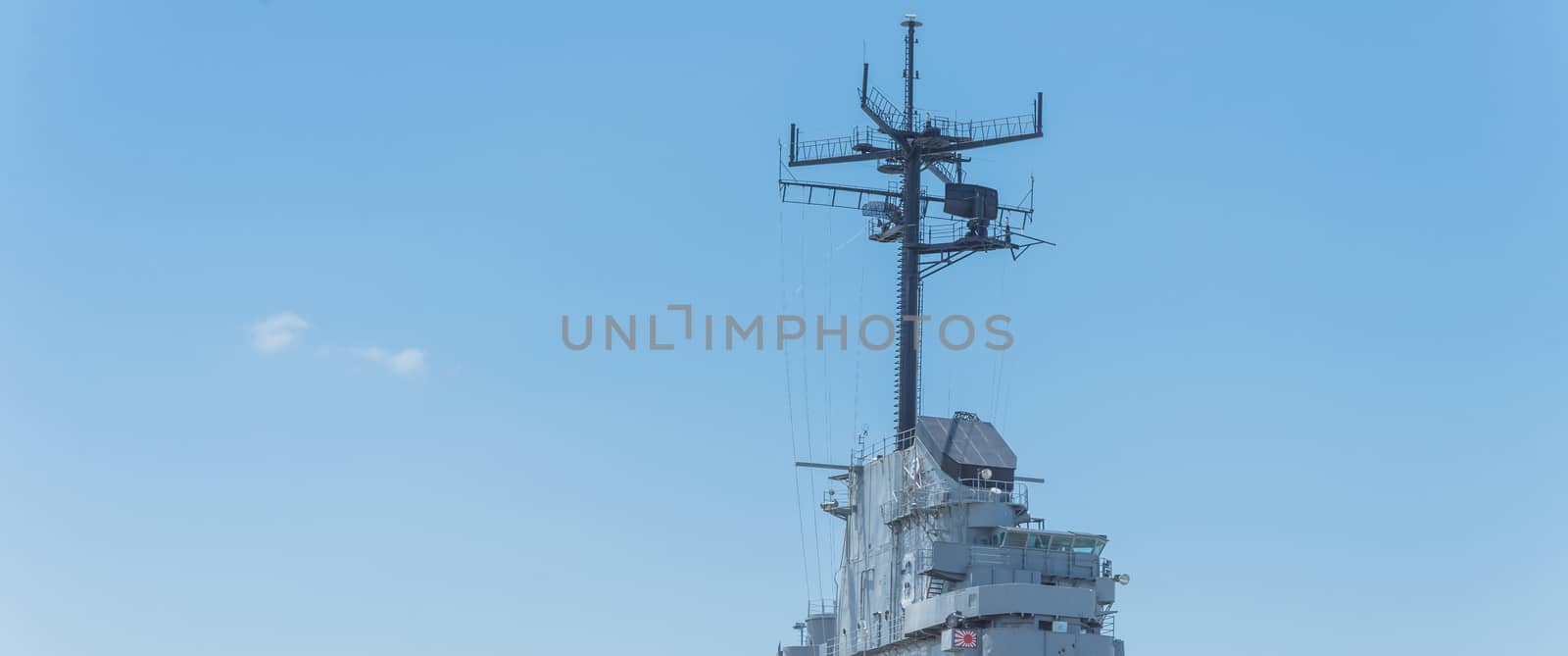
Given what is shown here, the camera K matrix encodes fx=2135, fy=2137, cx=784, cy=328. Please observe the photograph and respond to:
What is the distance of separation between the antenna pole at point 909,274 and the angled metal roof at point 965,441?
2804 millimetres

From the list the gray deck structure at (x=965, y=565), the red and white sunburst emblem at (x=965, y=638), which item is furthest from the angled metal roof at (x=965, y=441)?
the red and white sunburst emblem at (x=965, y=638)

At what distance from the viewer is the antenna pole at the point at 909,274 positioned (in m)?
63.8

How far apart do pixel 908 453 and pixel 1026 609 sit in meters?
7.79

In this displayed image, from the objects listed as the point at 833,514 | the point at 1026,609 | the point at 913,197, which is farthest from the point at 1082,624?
the point at 913,197

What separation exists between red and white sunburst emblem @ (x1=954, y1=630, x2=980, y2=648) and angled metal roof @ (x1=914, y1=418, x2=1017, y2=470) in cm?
569

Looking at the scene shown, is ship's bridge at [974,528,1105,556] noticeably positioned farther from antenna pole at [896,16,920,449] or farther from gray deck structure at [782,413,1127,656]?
antenna pole at [896,16,920,449]

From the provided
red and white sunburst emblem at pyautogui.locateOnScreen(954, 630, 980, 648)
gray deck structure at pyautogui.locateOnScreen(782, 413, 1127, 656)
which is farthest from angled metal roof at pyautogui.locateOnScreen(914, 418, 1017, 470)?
red and white sunburst emblem at pyautogui.locateOnScreen(954, 630, 980, 648)

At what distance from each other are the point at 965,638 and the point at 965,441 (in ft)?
22.9

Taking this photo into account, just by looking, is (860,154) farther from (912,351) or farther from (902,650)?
(902,650)

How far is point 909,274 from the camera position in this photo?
213ft

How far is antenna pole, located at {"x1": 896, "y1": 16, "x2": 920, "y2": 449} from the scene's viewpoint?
63.8 meters

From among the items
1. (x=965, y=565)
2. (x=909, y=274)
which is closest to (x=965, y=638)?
(x=965, y=565)

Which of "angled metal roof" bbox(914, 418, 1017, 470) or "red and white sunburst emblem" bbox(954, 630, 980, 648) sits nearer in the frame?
"red and white sunburst emblem" bbox(954, 630, 980, 648)

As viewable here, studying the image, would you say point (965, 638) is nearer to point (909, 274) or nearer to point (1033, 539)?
point (1033, 539)
